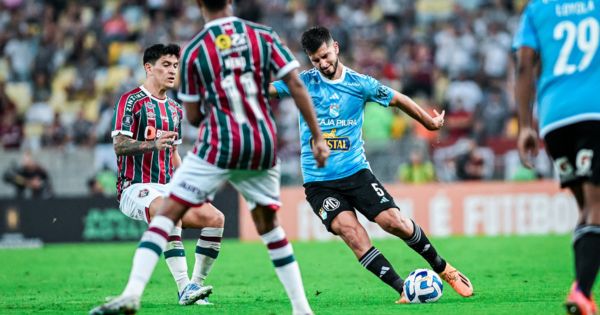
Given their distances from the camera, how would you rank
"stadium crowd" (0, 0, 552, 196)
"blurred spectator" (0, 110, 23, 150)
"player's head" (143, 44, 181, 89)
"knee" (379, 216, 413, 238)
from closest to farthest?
"knee" (379, 216, 413, 238)
"player's head" (143, 44, 181, 89)
"stadium crowd" (0, 0, 552, 196)
"blurred spectator" (0, 110, 23, 150)

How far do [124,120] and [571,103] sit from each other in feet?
15.8

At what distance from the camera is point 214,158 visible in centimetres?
711

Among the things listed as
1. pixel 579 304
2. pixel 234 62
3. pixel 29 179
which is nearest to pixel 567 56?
pixel 579 304

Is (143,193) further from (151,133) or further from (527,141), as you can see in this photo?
(527,141)

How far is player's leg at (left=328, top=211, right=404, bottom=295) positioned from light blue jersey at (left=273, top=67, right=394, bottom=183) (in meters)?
0.51

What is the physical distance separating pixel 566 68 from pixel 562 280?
16.4 ft

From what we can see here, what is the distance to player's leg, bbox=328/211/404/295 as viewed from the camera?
9273 mm

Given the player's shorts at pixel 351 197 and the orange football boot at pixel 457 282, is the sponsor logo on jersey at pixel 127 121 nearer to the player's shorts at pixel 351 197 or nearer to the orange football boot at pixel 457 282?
the player's shorts at pixel 351 197

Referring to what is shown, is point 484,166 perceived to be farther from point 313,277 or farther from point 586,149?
point 586,149

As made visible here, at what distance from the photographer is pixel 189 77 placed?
23.4ft

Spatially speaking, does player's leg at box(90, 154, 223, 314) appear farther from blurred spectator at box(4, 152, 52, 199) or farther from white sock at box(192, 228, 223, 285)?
blurred spectator at box(4, 152, 52, 199)

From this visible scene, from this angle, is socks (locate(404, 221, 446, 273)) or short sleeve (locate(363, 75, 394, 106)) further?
short sleeve (locate(363, 75, 394, 106))

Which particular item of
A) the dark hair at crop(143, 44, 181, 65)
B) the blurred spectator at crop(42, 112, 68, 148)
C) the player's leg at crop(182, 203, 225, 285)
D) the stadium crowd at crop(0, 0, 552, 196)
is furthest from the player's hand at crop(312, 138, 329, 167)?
the blurred spectator at crop(42, 112, 68, 148)

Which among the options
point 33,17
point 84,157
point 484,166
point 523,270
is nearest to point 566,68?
point 523,270
